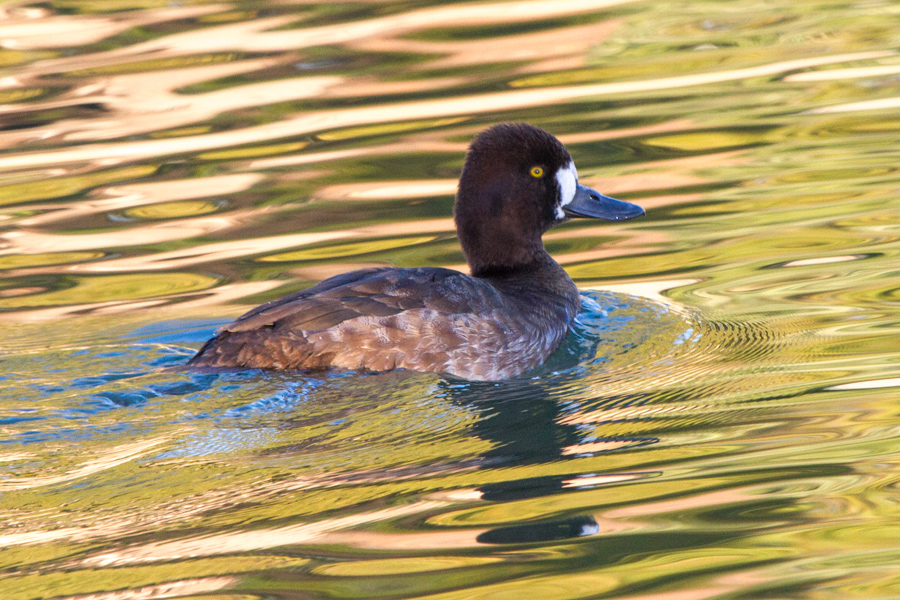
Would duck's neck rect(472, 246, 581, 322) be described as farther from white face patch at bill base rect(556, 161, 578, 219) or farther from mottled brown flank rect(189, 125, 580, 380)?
white face patch at bill base rect(556, 161, 578, 219)

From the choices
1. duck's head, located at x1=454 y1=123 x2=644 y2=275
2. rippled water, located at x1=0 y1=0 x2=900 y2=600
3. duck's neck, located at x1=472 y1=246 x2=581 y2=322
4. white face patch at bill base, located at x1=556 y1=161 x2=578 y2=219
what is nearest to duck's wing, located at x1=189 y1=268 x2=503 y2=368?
rippled water, located at x1=0 y1=0 x2=900 y2=600

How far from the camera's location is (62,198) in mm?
8742

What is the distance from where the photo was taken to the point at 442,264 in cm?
725

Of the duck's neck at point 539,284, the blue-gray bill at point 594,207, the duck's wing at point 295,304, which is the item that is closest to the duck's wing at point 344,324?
the duck's wing at point 295,304

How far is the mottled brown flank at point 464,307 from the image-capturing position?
527 cm

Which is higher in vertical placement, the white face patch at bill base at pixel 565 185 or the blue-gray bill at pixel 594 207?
the white face patch at bill base at pixel 565 185

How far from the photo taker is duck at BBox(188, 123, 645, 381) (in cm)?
527

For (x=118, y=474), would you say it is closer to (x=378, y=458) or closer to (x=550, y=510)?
(x=378, y=458)

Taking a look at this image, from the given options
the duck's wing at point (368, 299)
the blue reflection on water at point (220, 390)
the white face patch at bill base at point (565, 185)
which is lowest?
the blue reflection on water at point (220, 390)

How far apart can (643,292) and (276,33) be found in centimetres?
637

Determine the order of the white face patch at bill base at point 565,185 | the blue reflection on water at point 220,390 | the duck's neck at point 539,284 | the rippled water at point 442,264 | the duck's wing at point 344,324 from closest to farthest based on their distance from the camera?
the rippled water at point 442,264 → the blue reflection on water at point 220,390 → the duck's wing at point 344,324 → the duck's neck at point 539,284 → the white face patch at bill base at point 565,185

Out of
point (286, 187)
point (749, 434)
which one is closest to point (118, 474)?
point (749, 434)

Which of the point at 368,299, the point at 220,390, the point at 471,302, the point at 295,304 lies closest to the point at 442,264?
the point at 471,302

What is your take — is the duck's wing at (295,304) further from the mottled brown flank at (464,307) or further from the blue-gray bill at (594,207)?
the blue-gray bill at (594,207)
